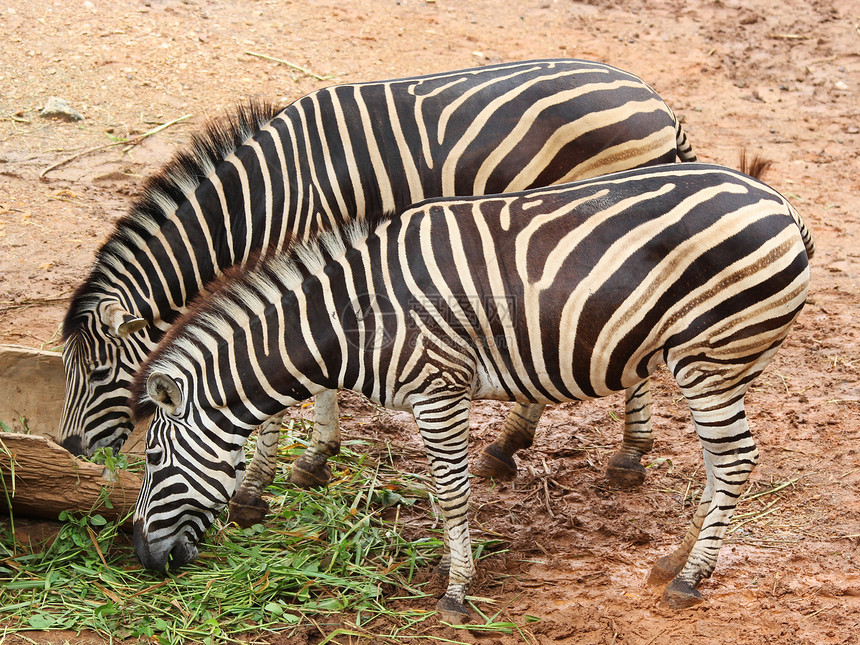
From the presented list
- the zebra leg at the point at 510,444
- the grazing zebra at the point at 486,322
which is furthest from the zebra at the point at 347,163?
the grazing zebra at the point at 486,322

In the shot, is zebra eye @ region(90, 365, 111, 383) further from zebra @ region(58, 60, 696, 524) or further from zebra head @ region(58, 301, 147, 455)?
zebra @ region(58, 60, 696, 524)

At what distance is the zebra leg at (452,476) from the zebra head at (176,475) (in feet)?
3.75

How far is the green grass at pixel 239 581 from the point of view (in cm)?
473

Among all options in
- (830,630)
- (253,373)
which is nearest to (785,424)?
(830,630)

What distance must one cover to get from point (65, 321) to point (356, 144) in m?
2.40

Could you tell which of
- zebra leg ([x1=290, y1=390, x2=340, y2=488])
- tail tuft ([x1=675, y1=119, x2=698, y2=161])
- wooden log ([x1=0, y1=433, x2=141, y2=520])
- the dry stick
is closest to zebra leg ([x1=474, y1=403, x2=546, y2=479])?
zebra leg ([x1=290, y1=390, x2=340, y2=488])

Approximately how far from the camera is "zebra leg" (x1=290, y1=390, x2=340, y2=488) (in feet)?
20.7

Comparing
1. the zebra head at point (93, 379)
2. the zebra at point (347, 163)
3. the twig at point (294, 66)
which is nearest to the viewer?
the zebra head at point (93, 379)

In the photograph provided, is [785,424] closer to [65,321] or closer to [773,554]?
[773,554]

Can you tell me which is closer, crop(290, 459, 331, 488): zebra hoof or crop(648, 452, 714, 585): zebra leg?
crop(648, 452, 714, 585): zebra leg

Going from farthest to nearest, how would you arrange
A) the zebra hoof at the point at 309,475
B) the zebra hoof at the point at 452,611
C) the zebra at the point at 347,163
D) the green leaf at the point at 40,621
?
the zebra hoof at the point at 309,475 → the zebra at the point at 347,163 → the zebra hoof at the point at 452,611 → the green leaf at the point at 40,621

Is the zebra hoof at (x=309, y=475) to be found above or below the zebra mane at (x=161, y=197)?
below

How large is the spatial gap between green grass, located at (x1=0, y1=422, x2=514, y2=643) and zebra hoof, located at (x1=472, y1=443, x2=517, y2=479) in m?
0.89
